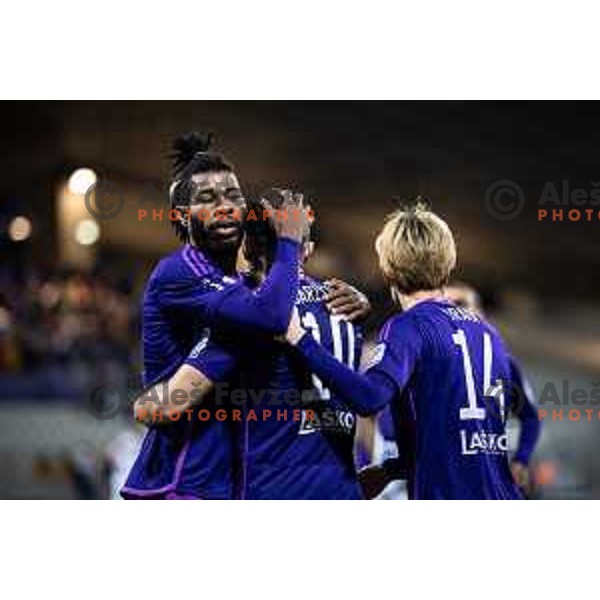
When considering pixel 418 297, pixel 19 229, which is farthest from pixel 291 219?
pixel 19 229

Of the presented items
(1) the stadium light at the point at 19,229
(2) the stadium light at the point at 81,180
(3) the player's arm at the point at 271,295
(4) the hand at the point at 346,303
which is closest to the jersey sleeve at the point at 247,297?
(3) the player's arm at the point at 271,295

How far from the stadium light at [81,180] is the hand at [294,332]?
219 inches

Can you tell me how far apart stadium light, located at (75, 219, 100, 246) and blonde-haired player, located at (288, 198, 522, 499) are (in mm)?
5566

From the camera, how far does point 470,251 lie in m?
9.93

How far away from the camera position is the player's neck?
3.69 metres

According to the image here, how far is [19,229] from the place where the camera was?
960 centimetres

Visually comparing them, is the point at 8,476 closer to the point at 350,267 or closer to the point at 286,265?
the point at 350,267

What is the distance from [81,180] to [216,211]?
5432mm

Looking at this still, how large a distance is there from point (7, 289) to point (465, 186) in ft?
11.3

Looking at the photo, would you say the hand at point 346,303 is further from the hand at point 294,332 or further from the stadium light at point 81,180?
the stadium light at point 81,180

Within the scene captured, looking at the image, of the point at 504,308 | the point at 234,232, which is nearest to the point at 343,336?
the point at 234,232

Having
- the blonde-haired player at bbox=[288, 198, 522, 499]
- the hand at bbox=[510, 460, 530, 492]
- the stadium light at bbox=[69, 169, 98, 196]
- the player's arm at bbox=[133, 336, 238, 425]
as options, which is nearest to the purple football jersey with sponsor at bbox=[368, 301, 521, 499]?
the blonde-haired player at bbox=[288, 198, 522, 499]

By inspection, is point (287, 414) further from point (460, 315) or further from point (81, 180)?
point (81, 180)

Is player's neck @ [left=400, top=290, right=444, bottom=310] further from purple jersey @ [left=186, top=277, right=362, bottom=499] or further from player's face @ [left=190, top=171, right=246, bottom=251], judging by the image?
player's face @ [left=190, top=171, right=246, bottom=251]
